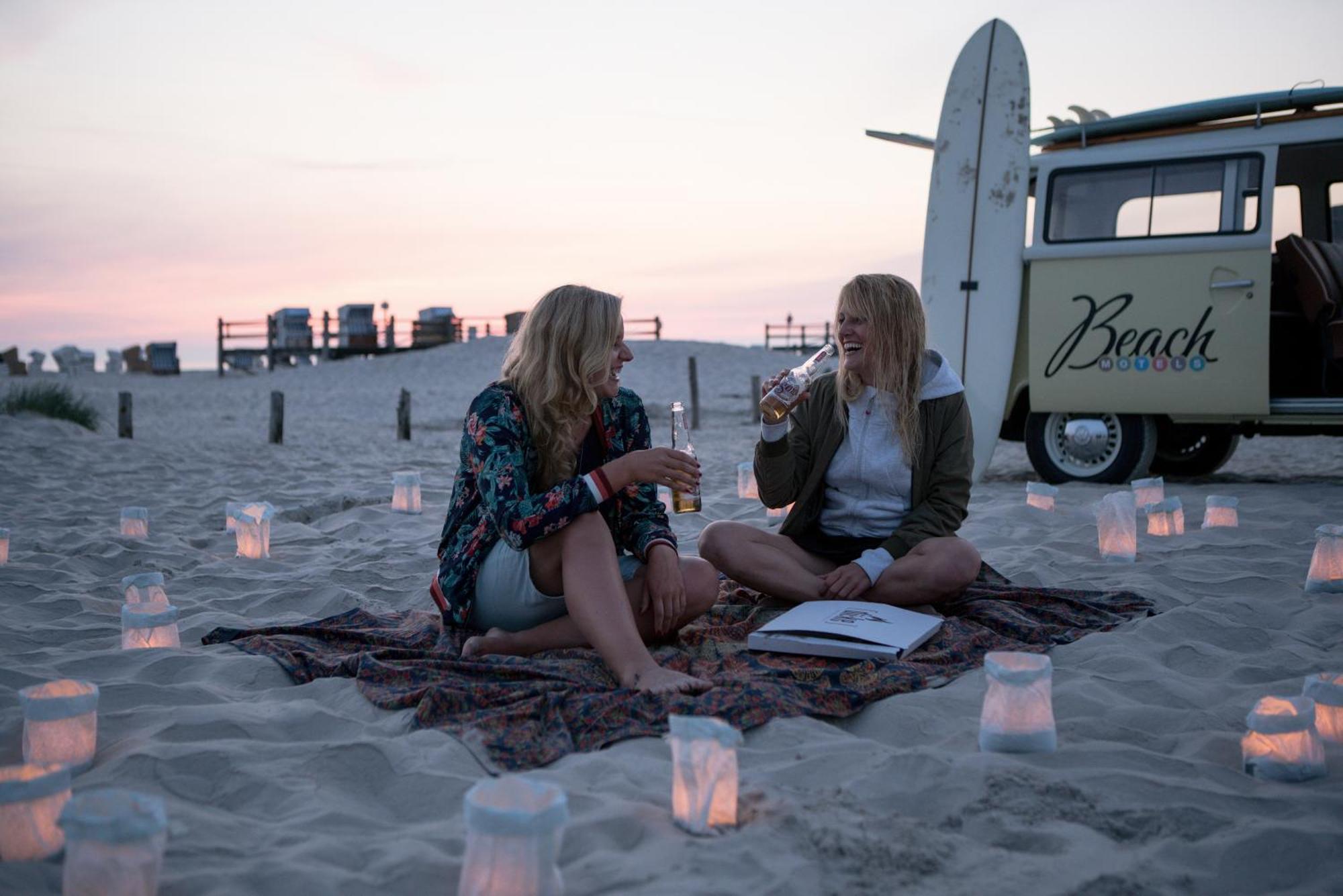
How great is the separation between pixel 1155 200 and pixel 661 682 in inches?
211

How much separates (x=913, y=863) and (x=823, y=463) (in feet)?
6.27

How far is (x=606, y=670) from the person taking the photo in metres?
2.91

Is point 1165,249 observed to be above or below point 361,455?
above

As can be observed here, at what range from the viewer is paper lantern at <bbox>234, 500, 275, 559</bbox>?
15.2ft

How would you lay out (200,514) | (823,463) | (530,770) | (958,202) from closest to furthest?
(530,770) → (823,463) → (200,514) → (958,202)

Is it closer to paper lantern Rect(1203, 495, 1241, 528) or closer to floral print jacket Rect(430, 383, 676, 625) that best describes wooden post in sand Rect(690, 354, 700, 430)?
paper lantern Rect(1203, 495, 1241, 528)

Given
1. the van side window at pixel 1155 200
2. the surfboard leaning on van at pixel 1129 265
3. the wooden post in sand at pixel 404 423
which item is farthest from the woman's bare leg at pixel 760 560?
the wooden post in sand at pixel 404 423

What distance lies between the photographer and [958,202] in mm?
6906

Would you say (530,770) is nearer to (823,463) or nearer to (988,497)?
(823,463)

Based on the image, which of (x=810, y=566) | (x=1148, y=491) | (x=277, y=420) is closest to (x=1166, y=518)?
(x=1148, y=491)

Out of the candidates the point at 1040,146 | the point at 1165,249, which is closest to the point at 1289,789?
the point at 1165,249

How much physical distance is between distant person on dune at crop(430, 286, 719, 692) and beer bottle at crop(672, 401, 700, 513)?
0.29 ft

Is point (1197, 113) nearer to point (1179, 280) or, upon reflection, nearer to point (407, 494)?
point (1179, 280)

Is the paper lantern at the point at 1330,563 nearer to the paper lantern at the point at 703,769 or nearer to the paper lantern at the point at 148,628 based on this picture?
the paper lantern at the point at 703,769
